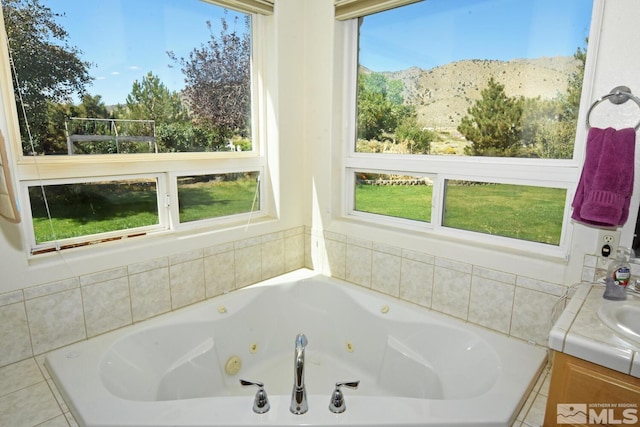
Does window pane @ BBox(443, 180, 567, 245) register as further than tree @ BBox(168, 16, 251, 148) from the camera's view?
No

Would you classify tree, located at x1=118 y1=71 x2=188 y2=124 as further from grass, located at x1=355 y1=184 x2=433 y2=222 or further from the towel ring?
the towel ring

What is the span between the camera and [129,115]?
75.1 inches

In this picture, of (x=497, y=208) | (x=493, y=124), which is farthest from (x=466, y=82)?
(x=497, y=208)

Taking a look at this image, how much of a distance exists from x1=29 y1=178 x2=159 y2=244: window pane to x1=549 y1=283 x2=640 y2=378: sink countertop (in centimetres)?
195

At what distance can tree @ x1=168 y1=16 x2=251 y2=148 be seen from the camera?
2.15m

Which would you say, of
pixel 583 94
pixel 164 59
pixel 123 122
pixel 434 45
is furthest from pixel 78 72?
pixel 583 94

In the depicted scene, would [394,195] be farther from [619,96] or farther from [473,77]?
[619,96]

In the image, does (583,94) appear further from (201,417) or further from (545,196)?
(201,417)

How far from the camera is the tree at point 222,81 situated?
215 cm

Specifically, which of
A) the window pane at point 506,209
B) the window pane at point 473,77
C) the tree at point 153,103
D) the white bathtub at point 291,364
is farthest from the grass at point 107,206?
the window pane at point 506,209

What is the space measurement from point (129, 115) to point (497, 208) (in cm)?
198

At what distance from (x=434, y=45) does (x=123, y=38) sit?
1.64m

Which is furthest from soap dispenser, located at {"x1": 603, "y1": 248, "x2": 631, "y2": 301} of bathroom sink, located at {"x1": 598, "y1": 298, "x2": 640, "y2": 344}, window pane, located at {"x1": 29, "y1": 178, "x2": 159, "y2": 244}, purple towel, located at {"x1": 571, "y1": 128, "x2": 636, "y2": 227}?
window pane, located at {"x1": 29, "y1": 178, "x2": 159, "y2": 244}

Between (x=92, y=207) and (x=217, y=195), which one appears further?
(x=217, y=195)
